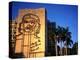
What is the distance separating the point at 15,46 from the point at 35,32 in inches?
8.7

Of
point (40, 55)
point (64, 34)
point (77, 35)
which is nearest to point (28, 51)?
point (40, 55)

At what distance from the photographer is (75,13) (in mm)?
2062

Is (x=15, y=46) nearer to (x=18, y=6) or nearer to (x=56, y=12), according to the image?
(x=18, y=6)

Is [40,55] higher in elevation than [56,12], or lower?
lower

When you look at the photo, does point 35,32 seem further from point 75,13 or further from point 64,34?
point 75,13

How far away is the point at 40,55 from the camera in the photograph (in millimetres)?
1919

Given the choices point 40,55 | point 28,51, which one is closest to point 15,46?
point 28,51

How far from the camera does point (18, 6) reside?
1.87 meters

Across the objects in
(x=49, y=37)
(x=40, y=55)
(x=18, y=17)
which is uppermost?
(x=18, y=17)

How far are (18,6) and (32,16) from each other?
156mm

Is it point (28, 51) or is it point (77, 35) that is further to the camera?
point (77, 35)

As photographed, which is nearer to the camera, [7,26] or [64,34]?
[7,26]

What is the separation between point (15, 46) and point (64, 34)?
486 millimetres

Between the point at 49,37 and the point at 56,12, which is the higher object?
the point at 56,12
